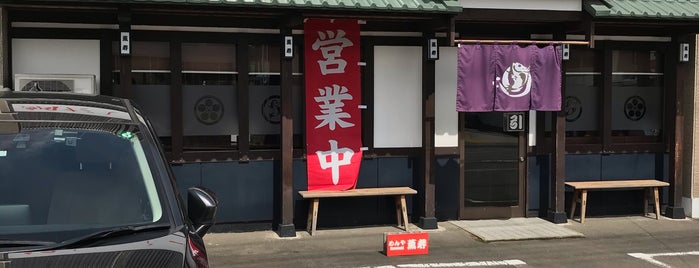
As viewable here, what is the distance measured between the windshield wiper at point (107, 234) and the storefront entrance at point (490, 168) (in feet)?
22.9

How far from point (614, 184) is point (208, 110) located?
6024 mm

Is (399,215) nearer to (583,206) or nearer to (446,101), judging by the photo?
(446,101)

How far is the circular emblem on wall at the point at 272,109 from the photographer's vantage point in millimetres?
8734

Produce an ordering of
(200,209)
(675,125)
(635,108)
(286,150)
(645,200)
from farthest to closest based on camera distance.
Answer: (635,108) < (645,200) < (675,125) < (286,150) < (200,209)

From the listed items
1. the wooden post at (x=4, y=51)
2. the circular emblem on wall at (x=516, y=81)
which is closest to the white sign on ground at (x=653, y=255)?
the circular emblem on wall at (x=516, y=81)

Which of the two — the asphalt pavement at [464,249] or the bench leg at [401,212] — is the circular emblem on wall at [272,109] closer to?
the asphalt pavement at [464,249]

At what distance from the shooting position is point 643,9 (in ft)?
28.7

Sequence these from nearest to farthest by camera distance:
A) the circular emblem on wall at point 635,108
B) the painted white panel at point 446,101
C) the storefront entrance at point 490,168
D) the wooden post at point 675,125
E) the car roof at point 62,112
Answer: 1. the car roof at point 62,112
2. the painted white panel at point 446,101
3. the storefront entrance at point 490,168
4. the wooden post at point 675,125
5. the circular emblem on wall at point 635,108

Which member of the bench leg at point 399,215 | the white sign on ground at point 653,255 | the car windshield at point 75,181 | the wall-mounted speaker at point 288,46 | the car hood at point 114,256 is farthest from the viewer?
the bench leg at point 399,215

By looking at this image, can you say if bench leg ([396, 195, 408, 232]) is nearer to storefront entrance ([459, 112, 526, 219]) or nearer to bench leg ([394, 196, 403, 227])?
bench leg ([394, 196, 403, 227])

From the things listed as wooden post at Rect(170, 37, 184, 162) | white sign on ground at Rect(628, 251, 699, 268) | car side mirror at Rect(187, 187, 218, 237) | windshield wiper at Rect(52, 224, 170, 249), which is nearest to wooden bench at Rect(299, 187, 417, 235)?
wooden post at Rect(170, 37, 184, 162)

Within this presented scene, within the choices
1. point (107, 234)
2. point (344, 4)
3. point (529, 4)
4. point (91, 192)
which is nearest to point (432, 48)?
point (529, 4)

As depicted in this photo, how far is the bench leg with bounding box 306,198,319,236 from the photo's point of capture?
8406 mm

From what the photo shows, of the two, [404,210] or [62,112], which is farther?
[404,210]
